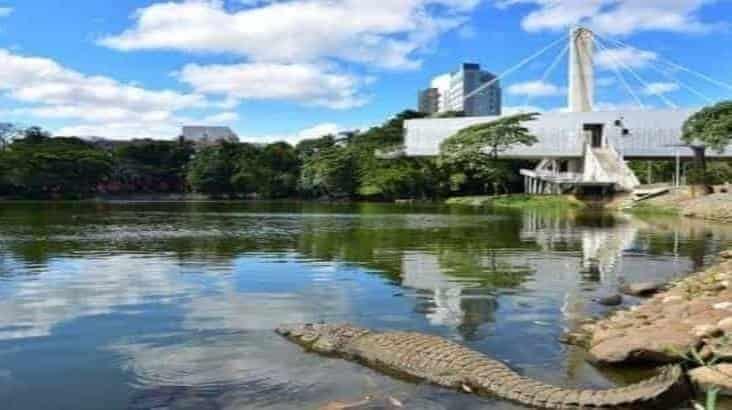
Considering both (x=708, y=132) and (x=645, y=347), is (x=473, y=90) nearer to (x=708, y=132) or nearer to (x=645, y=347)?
(x=708, y=132)

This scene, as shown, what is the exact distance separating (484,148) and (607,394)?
7544 centimetres

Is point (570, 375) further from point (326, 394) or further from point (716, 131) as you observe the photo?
point (716, 131)

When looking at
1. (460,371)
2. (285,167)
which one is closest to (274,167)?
(285,167)

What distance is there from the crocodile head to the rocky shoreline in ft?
9.99

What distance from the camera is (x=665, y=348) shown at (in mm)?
8945

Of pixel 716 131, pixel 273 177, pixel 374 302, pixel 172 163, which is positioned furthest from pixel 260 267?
pixel 172 163

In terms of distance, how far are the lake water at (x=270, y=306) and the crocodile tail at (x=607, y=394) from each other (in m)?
0.31

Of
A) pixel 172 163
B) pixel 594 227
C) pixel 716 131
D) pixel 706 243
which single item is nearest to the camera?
pixel 706 243

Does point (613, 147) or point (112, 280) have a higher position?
point (613, 147)

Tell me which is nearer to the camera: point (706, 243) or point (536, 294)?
point (536, 294)

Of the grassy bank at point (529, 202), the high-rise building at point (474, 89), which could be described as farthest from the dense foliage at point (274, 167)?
the high-rise building at point (474, 89)

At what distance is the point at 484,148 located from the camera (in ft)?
267

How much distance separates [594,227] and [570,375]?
98.0 feet

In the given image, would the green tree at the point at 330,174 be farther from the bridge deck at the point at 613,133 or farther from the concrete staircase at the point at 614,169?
the concrete staircase at the point at 614,169
